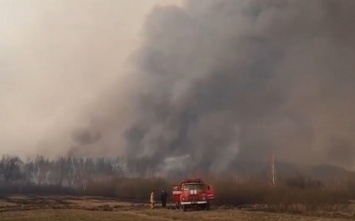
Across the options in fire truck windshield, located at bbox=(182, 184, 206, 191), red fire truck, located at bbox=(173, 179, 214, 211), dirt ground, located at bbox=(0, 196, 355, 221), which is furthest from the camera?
fire truck windshield, located at bbox=(182, 184, 206, 191)

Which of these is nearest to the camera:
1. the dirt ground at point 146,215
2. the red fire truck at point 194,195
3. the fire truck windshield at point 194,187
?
the dirt ground at point 146,215

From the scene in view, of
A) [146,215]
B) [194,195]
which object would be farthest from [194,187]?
[146,215]

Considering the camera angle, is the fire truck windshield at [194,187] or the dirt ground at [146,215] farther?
the fire truck windshield at [194,187]

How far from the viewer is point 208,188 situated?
5109 cm

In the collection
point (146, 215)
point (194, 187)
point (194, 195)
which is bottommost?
point (146, 215)

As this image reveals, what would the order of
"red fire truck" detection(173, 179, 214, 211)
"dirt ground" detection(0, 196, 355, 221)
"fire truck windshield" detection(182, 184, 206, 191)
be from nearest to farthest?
"dirt ground" detection(0, 196, 355, 221) → "red fire truck" detection(173, 179, 214, 211) → "fire truck windshield" detection(182, 184, 206, 191)

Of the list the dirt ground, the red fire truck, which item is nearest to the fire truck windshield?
the red fire truck

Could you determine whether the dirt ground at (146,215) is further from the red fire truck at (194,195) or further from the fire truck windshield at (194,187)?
the fire truck windshield at (194,187)

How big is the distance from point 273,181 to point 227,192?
11.1 meters

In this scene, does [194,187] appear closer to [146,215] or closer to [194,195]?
[194,195]

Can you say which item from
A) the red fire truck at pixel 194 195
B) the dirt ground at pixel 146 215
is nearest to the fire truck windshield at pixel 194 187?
the red fire truck at pixel 194 195

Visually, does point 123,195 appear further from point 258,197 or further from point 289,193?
point 289,193

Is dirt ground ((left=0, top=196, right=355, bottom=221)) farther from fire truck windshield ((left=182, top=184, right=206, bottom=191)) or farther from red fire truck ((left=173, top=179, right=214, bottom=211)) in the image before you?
fire truck windshield ((left=182, top=184, right=206, bottom=191))

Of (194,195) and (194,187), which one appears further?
(194,187)
